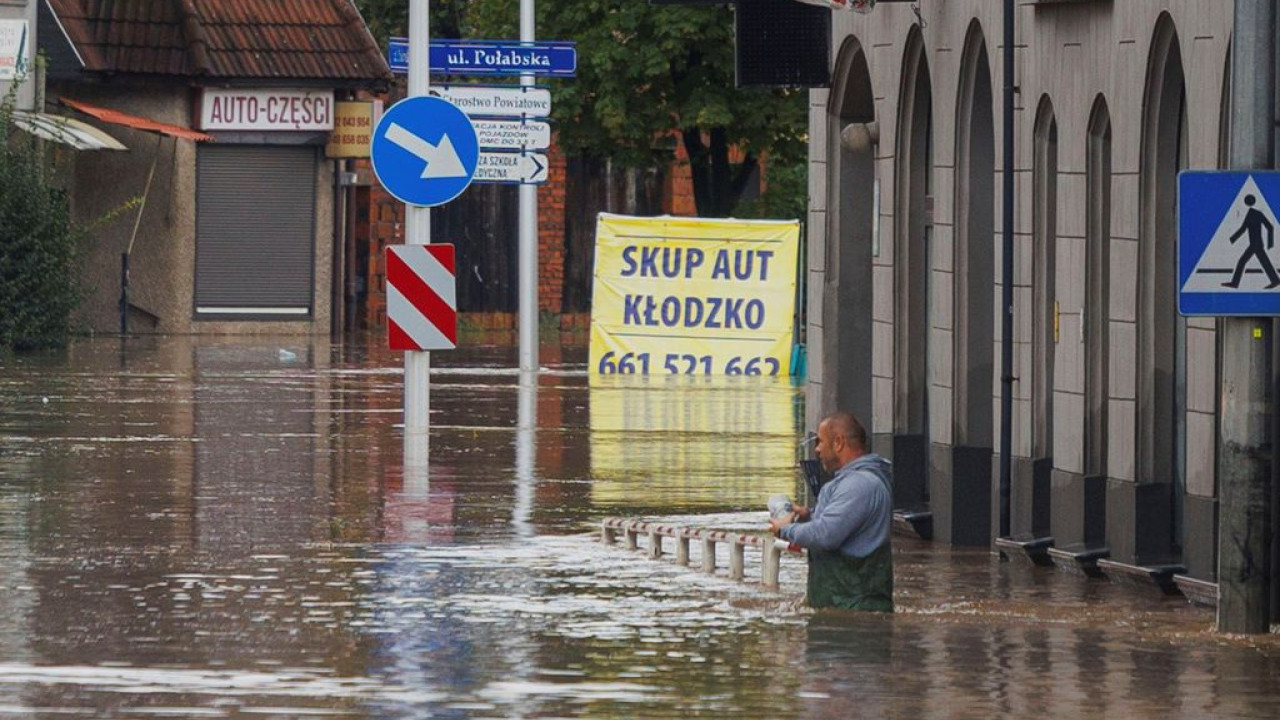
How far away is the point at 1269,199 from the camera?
41.2 ft

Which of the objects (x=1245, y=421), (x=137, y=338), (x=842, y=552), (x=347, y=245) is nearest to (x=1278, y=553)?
(x=1245, y=421)

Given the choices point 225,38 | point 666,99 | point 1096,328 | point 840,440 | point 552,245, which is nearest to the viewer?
point 840,440

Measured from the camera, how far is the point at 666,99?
48.6 meters

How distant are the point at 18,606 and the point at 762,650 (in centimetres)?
315

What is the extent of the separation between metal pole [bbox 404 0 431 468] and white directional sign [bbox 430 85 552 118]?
13.5m

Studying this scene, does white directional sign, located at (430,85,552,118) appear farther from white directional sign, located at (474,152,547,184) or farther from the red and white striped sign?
the red and white striped sign

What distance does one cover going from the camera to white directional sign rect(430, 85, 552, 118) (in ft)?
120

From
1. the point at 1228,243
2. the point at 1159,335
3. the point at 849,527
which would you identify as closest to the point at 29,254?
the point at 1159,335

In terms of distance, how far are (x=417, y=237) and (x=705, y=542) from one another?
746 centimetres

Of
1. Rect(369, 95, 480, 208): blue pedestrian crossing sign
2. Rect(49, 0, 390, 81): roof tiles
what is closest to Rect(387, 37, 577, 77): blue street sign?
Rect(369, 95, 480, 208): blue pedestrian crossing sign

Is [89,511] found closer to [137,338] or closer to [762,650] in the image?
[762,650]

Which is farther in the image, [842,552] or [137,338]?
[137,338]

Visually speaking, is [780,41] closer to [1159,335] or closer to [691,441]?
[1159,335]

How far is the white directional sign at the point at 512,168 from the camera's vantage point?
120ft
